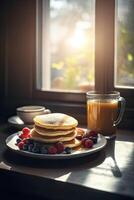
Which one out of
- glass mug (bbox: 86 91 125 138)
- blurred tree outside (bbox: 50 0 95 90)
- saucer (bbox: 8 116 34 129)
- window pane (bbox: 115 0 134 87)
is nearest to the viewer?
glass mug (bbox: 86 91 125 138)

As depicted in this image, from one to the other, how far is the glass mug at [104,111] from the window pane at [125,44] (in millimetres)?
226

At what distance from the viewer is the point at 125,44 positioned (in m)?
1.33

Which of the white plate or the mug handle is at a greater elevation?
the mug handle

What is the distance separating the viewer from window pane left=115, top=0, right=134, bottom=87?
131cm

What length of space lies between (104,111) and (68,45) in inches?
21.6

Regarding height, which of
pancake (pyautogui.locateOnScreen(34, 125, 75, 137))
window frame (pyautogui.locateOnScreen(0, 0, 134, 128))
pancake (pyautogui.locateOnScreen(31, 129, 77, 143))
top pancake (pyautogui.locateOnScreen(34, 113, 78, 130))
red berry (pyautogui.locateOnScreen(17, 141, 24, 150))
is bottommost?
red berry (pyautogui.locateOnScreen(17, 141, 24, 150))

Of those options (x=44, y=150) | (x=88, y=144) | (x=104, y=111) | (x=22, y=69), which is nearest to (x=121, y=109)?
(x=104, y=111)

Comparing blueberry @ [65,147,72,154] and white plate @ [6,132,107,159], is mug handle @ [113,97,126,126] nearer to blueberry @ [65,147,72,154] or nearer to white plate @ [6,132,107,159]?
white plate @ [6,132,107,159]

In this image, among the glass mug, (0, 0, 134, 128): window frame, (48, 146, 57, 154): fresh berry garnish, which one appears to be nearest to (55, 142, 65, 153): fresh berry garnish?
(48, 146, 57, 154): fresh berry garnish

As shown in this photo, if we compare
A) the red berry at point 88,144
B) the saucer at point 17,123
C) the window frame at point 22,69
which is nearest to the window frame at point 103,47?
the window frame at point 22,69

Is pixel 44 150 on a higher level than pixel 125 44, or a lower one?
lower

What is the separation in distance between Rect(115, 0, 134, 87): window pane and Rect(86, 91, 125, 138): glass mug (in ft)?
0.74

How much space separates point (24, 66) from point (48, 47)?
5.2 inches

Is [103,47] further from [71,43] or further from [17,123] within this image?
[17,123]
